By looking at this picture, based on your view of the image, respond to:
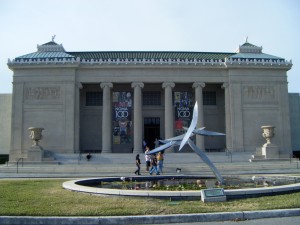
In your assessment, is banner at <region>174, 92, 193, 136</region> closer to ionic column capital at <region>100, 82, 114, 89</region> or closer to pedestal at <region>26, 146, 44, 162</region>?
ionic column capital at <region>100, 82, 114, 89</region>

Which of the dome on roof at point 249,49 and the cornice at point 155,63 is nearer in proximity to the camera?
the cornice at point 155,63

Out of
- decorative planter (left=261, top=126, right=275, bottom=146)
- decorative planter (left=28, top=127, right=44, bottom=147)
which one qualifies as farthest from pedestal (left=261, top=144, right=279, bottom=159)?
decorative planter (left=28, top=127, right=44, bottom=147)

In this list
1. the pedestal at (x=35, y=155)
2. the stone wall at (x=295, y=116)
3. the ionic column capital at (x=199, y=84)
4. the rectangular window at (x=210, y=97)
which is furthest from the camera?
the rectangular window at (x=210, y=97)

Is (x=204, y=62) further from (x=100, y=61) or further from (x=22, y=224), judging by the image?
(x=22, y=224)

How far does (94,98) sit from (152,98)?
8163mm

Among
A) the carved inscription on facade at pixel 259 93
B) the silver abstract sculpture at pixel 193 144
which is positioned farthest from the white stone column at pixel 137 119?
the silver abstract sculpture at pixel 193 144

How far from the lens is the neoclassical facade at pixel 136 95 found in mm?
45781

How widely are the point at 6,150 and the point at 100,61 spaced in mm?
18636

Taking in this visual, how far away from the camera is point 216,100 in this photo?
51.7 m

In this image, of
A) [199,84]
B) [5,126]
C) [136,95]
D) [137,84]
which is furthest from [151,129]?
[5,126]

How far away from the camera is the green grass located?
1059cm

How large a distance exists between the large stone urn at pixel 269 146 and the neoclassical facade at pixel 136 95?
3129mm

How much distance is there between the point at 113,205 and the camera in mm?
11367

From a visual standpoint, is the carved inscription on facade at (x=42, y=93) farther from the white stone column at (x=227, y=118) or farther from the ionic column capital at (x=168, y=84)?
the white stone column at (x=227, y=118)
